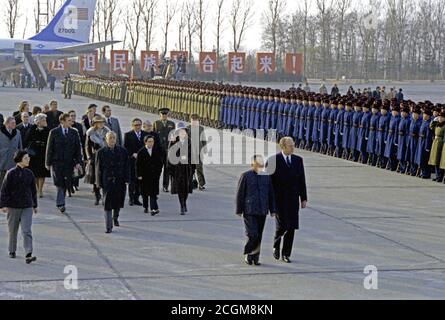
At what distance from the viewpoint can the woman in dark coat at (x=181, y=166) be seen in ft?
41.1

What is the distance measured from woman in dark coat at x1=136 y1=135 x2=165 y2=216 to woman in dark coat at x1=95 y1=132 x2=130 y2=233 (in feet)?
3.75

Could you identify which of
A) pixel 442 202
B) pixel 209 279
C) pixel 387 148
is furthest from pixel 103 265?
pixel 387 148

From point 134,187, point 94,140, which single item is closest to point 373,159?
point 134,187

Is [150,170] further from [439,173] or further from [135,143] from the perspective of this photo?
[439,173]

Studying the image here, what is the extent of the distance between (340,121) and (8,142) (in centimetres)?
887

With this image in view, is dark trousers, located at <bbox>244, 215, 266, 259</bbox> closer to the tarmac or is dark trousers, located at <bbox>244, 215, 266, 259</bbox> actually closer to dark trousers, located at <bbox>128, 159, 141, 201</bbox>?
the tarmac

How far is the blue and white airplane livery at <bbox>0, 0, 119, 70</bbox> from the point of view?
60906 millimetres

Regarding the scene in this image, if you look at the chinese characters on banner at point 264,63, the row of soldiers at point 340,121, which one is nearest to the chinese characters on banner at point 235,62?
the chinese characters on banner at point 264,63

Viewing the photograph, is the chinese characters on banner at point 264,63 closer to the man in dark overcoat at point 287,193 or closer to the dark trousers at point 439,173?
the dark trousers at point 439,173

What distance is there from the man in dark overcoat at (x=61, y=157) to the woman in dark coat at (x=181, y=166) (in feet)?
4.67

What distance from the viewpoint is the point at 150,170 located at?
12.6 meters

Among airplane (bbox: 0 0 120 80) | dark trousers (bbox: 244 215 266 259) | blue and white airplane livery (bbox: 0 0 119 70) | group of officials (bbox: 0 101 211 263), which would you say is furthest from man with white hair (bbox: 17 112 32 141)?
blue and white airplane livery (bbox: 0 0 119 70)

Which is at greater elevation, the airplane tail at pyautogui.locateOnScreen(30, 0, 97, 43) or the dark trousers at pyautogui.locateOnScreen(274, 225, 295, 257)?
the airplane tail at pyautogui.locateOnScreen(30, 0, 97, 43)
